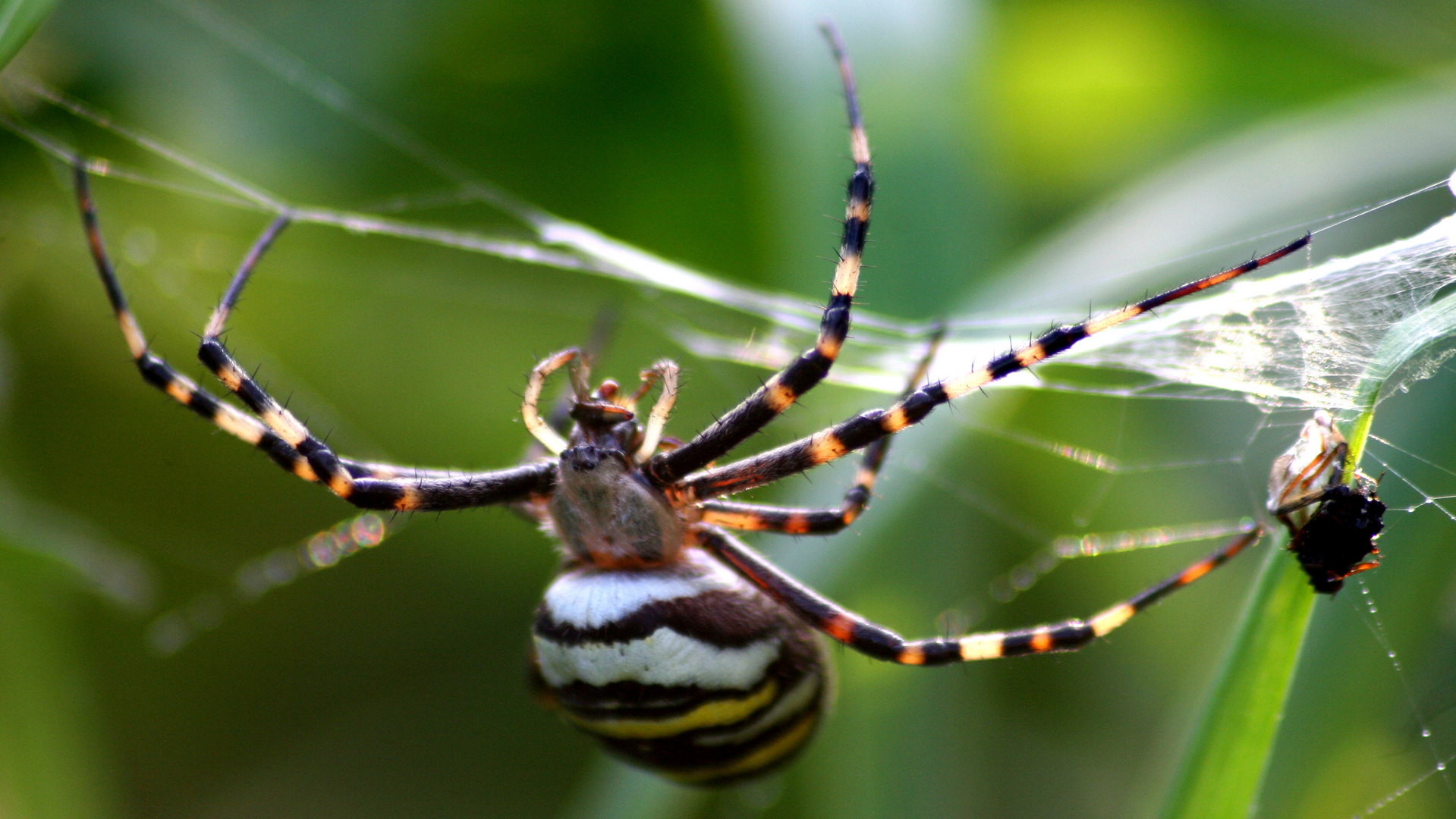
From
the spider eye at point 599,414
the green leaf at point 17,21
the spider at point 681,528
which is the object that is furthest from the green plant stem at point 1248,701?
the green leaf at point 17,21

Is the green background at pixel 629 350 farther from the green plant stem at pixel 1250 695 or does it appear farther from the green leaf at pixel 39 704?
the green plant stem at pixel 1250 695

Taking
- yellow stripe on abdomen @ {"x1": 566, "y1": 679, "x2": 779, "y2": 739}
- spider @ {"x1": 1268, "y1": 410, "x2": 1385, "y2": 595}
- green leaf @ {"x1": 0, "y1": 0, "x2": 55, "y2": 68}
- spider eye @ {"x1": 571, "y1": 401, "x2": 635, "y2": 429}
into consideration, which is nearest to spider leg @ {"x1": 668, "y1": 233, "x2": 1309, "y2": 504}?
spider eye @ {"x1": 571, "y1": 401, "x2": 635, "y2": 429}

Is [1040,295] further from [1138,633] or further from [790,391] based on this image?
[1138,633]

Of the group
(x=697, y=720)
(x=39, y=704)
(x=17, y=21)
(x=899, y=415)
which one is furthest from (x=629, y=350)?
(x=17, y=21)

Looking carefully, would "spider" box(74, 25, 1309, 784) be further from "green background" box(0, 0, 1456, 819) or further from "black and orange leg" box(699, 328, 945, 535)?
"green background" box(0, 0, 1456, 819)

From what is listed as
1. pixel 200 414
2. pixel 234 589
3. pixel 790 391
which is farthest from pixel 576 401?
pixel 234 589

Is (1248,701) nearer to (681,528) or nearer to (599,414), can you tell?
(681,528)
